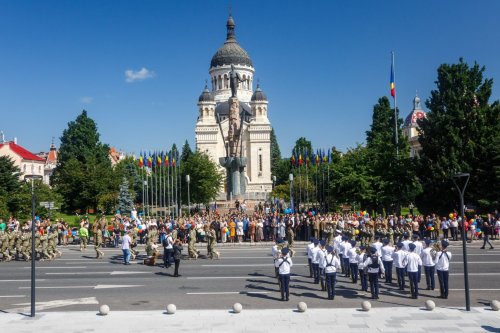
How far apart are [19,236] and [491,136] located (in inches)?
1214

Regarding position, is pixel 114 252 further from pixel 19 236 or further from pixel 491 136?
pixel 491 136

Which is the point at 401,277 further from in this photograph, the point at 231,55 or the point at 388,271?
the point at 231,55

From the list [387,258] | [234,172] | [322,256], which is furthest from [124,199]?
[322,256]

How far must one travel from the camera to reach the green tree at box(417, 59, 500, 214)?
35344 mm

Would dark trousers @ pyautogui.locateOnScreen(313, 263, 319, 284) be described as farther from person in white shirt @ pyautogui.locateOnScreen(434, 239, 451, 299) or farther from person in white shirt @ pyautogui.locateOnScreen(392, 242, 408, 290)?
person in white shirt @ pyautogui.locateOnScreen(434, 239, 451, 299)

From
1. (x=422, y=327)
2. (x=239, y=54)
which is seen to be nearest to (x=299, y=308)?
(x=422, y=327)

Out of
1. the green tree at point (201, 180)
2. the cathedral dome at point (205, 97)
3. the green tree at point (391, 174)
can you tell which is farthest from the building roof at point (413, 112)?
the green tree at point (391, 174)

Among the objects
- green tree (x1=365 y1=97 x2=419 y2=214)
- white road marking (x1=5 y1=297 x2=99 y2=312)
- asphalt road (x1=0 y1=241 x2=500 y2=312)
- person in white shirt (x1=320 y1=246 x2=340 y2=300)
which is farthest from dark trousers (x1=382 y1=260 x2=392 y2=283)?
green tree (x1=365 y1=97 x2=419 y2=214)

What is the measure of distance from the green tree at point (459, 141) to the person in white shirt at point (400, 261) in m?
19.5

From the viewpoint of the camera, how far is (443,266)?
15523 mm

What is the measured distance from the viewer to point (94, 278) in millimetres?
20266

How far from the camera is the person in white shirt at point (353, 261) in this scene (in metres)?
18.2

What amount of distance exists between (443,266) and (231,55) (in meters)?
111

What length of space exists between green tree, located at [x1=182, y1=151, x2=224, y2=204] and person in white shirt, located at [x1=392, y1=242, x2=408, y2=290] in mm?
53230
